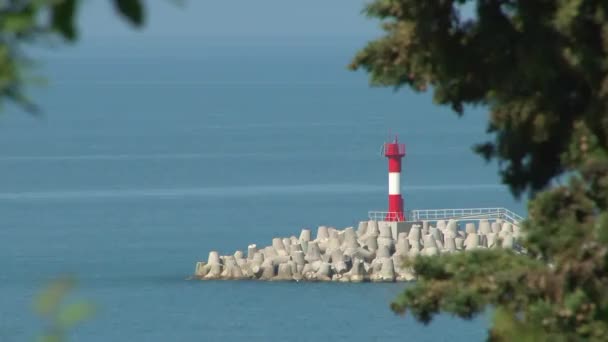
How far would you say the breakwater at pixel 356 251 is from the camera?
3794 centimetres

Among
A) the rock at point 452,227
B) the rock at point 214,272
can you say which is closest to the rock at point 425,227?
the rock at point 452,227

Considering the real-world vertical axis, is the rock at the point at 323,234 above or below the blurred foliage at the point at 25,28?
above

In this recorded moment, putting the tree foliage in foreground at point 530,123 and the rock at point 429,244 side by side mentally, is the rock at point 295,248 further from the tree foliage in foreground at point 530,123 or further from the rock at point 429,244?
the tree foliage in foreground at point 530,123

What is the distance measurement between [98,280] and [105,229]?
1143 centimetres

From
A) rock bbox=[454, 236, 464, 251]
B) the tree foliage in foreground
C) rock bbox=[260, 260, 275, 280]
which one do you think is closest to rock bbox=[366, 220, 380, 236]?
rock bbox=[454, 236, 464, 251]

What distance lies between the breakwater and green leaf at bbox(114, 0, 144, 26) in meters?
35.5

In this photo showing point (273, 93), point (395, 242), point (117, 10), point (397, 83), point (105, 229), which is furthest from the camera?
point (273, 93)

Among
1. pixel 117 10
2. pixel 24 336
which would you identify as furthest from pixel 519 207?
pixel 117 10

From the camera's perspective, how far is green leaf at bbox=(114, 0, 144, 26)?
1.67 metres

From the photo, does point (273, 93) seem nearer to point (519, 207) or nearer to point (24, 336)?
point (519, 207)

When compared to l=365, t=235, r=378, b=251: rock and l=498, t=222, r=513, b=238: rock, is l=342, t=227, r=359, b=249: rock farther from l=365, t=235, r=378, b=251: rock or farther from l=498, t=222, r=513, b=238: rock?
l=498, t=222, r=513, b=238: rock

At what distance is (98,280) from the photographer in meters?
43.3

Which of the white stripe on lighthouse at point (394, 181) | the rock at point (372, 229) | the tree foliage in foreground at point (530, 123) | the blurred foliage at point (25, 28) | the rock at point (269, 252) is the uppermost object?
the white stripe on lighthouse at point (394, 181)

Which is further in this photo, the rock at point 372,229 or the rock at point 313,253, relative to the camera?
the rock at point 372,229
